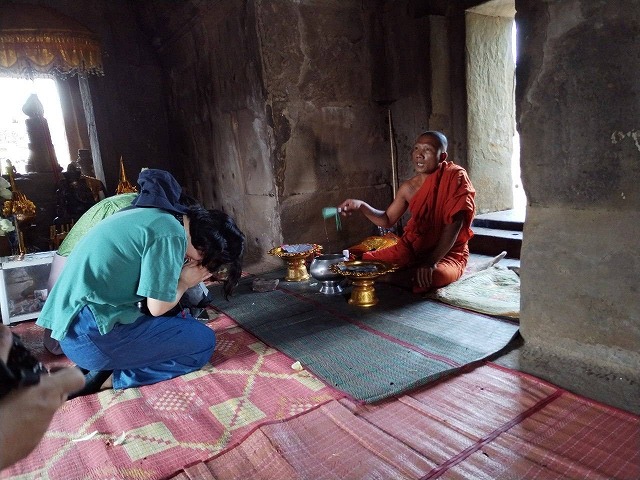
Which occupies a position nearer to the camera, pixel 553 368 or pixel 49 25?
pixel 553 368

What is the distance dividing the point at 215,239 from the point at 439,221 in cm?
234

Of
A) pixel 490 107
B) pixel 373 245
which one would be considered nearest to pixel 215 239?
pixel 373 245

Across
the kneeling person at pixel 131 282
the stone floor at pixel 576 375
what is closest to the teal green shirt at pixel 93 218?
the kneeling person at pixel 131 282

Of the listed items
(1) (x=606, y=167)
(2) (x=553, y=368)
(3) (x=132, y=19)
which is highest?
(3) (x=132, y=19)

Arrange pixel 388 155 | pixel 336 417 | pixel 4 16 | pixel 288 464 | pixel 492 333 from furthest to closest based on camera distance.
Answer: pixel 388 155 < pixel 4 16 < pixel 492 333 < pixel 336 417 < pixel 288 464

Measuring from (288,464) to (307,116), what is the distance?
13.0 ft

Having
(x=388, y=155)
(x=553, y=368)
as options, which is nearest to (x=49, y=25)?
(x=388, y=155)

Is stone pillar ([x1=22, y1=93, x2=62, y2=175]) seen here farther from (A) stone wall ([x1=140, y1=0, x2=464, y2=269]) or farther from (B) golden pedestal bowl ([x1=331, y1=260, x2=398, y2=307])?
(B) golden pedestal bowl ([x1=331, y1=260, x2=398, y2=307])

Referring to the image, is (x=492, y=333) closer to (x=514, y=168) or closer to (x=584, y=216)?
(x=584, y=216)

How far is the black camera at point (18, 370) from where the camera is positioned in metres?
0.94

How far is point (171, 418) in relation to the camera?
222 cm

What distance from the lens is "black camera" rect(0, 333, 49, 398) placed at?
945mm

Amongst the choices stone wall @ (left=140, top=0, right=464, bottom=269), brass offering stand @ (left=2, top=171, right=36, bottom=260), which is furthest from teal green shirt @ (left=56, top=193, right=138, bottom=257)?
stone wall @ (left=140, top=0, right=464, bottom=269)

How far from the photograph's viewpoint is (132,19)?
22.4 feet
